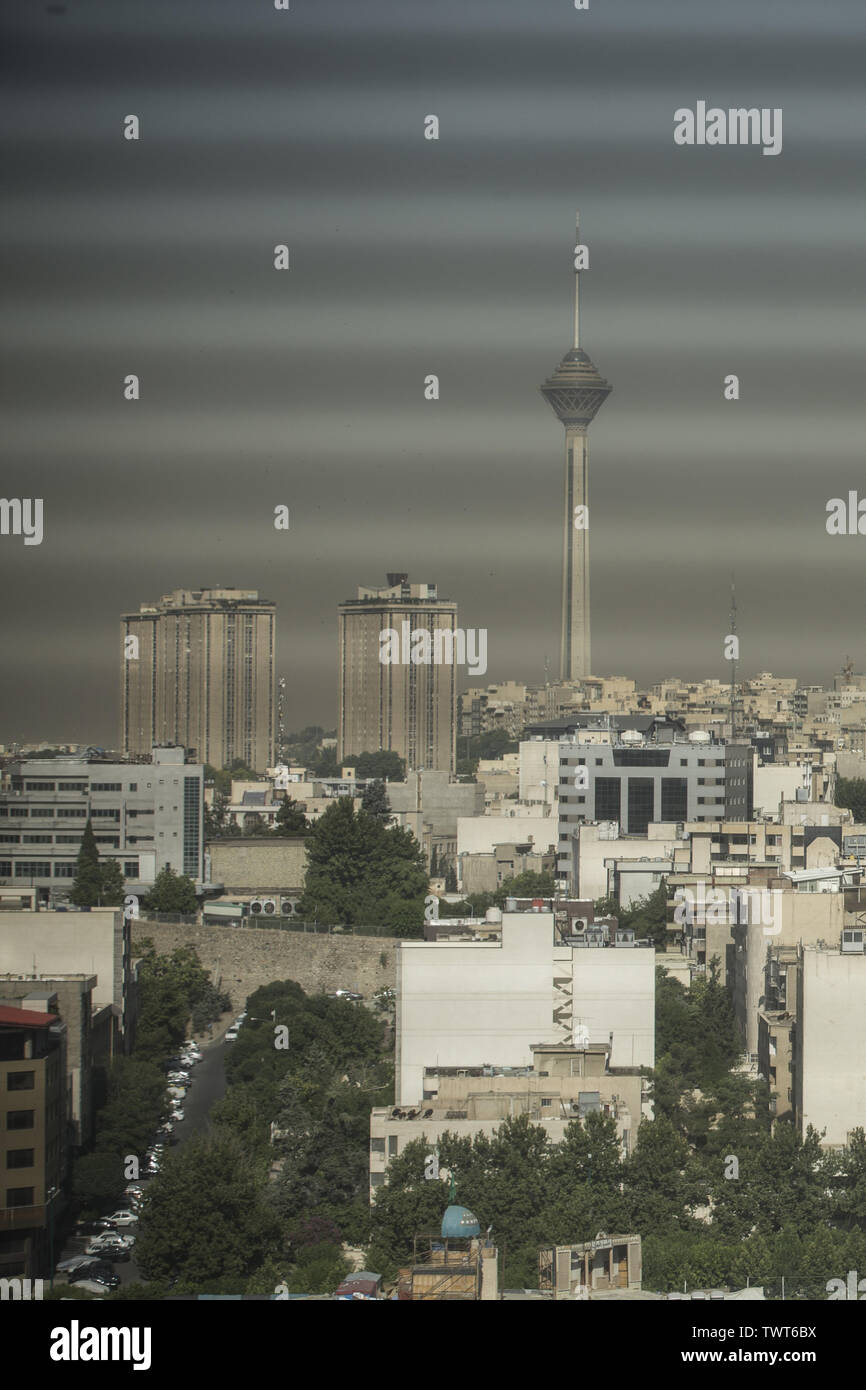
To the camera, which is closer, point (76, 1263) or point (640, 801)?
point (76, 1263)

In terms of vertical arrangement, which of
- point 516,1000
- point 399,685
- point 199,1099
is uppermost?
point 399,685

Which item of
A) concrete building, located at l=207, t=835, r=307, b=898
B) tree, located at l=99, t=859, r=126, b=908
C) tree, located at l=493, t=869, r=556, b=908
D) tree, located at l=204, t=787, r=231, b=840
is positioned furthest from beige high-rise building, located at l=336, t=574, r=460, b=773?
tree, located at l=493, t=869, r=556, b=908

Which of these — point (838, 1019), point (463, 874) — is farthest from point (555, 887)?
point (838, 1019)

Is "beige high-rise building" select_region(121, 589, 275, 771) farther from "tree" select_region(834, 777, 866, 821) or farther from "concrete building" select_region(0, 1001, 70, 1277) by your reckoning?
"concrete building" select_region(0, 1001, 70, 1277)

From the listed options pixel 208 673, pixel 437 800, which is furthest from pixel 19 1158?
pixel 208 673

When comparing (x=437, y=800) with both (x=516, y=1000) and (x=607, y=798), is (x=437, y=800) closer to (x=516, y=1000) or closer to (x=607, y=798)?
(x=607, y=798)

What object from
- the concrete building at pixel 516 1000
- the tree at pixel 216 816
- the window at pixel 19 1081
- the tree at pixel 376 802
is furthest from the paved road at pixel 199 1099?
the tree at pixel 216 816
